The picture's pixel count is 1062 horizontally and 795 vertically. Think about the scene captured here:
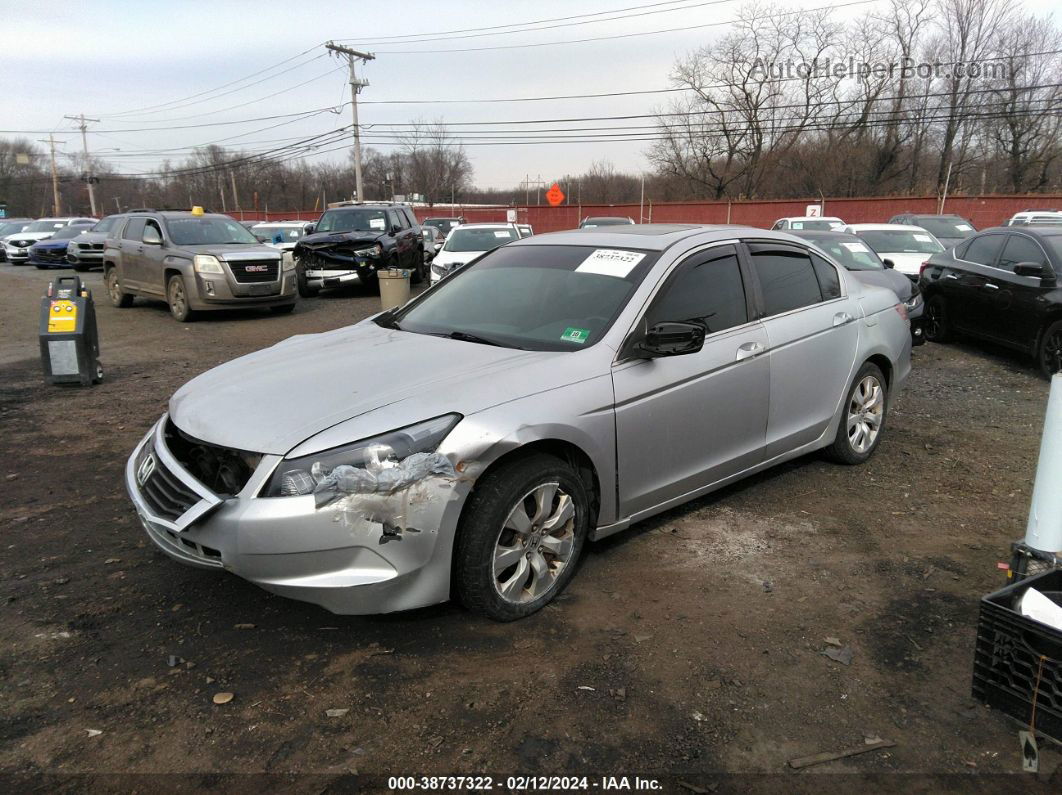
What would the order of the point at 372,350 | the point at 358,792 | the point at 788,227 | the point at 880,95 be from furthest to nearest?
the point at 880,95, the point at 788,227, the point at 372,350, the point at 358,792

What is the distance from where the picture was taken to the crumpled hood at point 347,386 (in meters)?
3.00

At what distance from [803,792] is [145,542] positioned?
3475mm

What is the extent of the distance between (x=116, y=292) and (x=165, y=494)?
536 inches

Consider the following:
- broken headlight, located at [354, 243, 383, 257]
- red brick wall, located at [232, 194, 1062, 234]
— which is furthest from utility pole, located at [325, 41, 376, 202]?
broken headlight, located at [354, 243, 383, 257]

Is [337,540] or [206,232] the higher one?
[206,232]

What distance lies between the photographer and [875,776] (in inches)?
95.6

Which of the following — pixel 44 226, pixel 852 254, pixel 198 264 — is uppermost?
pixel 44 226

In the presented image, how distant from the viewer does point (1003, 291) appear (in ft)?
29.0

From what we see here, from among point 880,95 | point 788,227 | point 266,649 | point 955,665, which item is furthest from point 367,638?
point 880,95

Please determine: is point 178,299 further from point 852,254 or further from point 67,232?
point 67,232

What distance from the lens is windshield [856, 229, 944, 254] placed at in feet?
41.9

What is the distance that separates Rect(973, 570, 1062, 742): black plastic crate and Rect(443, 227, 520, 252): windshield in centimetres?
1197

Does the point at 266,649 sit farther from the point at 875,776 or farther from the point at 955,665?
the point at 955,665

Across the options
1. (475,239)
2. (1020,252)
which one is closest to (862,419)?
(1020,252)
